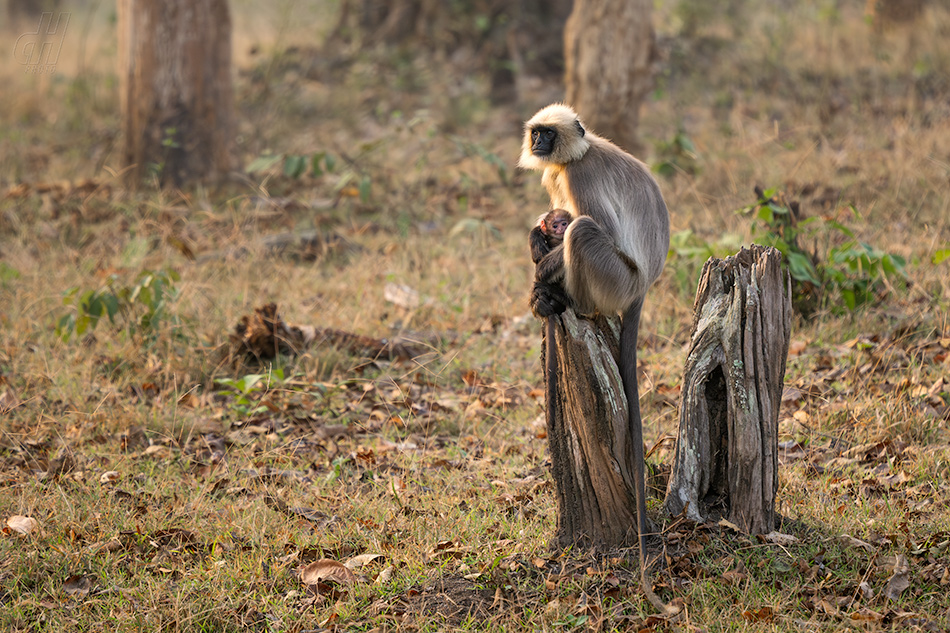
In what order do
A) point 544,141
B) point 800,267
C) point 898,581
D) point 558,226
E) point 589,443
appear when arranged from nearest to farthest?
1. point 898,581
2. point 589,443
3. point 558,226
4. point 544,141
5. point 800,267

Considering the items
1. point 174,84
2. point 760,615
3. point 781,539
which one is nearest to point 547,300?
point 781,539

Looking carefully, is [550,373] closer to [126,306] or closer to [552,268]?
[552,268]

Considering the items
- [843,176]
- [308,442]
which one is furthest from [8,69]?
[843,176]

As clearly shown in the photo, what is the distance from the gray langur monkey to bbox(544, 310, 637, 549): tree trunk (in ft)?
0.36

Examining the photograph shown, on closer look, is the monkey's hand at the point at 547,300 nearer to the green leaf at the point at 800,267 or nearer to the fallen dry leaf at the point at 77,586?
the fallen dry leaf at the point at 77,586

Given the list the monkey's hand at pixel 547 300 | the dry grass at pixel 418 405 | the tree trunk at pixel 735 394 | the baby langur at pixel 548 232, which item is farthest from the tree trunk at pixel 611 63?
the tree trunk at pixel 735 394

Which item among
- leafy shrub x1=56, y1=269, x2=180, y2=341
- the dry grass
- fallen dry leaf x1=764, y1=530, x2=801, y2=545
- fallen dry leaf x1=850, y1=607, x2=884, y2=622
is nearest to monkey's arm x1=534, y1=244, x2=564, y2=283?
the dry grass

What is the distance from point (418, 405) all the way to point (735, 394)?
7.91ft

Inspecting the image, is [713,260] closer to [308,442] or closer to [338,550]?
[338,550]

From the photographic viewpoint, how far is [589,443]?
3.66 meters

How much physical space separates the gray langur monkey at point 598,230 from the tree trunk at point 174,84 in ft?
21.4

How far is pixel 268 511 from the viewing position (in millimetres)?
4273

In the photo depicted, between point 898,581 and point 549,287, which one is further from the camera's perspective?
point 549,287

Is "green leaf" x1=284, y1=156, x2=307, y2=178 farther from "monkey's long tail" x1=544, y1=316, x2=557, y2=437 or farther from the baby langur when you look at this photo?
"monkey's long tail" x1=544, y1=316, x2=557, y2=437
